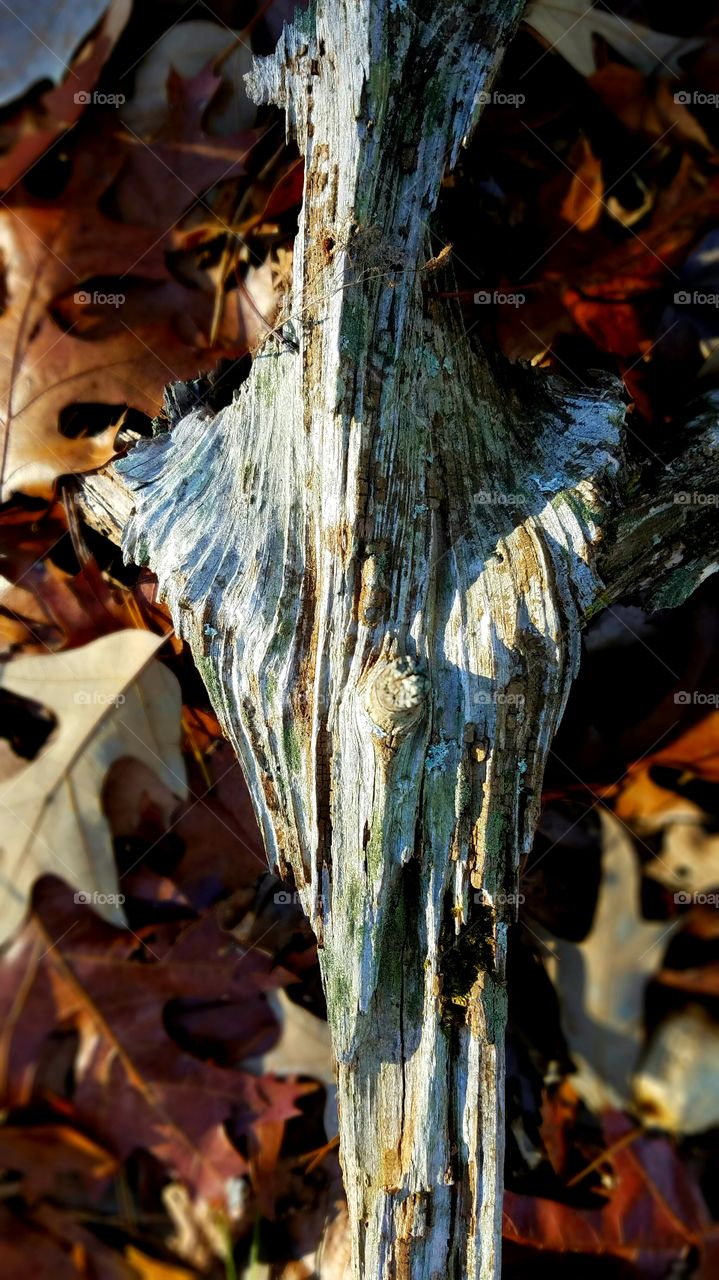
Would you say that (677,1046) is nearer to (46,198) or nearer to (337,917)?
(337,917)

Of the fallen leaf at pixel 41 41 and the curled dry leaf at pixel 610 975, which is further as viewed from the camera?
the curled dry leaf at pixel 610 975

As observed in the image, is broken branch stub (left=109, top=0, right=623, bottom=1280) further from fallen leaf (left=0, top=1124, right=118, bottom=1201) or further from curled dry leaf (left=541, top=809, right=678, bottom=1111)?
fallen leaf (left=0, top=1124, right=118, bottom=1201)

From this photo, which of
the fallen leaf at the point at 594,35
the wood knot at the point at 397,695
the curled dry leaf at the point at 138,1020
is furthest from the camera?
the curled dry leaf at the point at 138,1020

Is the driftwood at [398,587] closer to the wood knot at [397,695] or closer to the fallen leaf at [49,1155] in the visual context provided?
the wood knot at [397,695]

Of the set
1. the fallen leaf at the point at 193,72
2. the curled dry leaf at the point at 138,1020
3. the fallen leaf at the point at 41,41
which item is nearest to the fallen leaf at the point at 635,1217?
the curled dry leaf at the point at 138,1020

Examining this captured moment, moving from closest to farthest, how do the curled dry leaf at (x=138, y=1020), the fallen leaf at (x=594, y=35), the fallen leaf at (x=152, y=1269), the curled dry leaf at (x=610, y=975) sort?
the fallen leaf at (x=594, y=35) → the curled dry leaf at (x=610, y=975) → the curled dry leaf at (x=138, y=1020) → the fallen leaf at (x=152, y=1269)

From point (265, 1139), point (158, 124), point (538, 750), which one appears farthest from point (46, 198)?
point (265, 1139)

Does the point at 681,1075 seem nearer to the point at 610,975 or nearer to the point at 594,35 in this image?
the point at 610,975

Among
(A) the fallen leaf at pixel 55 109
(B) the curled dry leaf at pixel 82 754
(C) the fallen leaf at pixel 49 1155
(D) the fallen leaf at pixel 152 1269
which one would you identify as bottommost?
(D) the fallen leaf at pixel 152 1269
